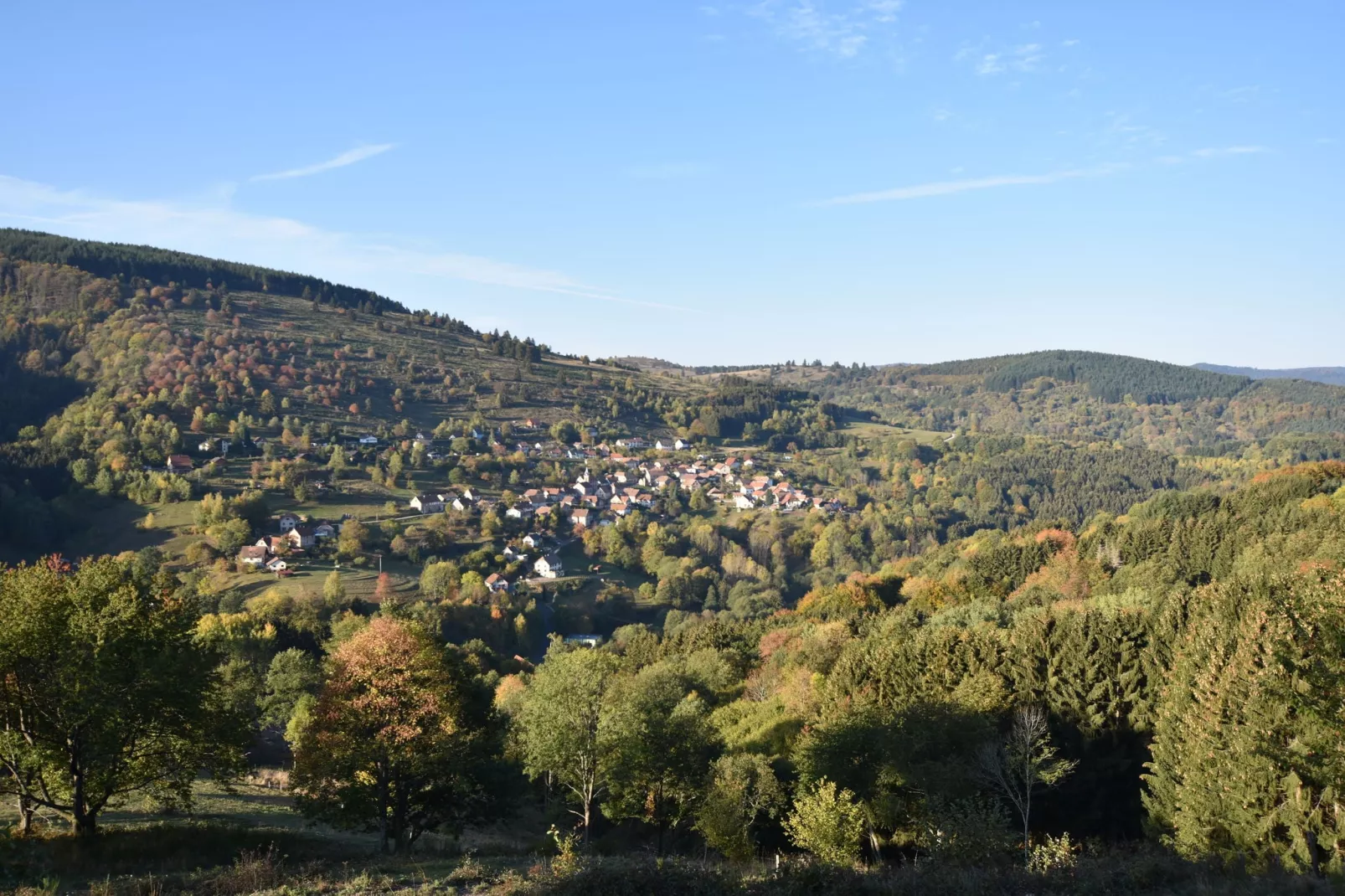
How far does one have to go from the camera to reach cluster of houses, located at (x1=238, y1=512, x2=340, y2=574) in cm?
8031

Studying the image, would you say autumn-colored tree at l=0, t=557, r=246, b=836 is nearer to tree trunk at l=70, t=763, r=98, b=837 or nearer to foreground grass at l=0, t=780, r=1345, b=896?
tree trunk at l=70, t=763, r=98, b=837

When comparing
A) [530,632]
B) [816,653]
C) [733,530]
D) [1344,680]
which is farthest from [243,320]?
[1344,680]

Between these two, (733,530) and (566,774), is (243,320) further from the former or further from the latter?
(566,774)

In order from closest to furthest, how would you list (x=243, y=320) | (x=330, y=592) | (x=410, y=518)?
1. (x=330, y=592)
2. (x=410, y=518)
3. (x=243, y=320)

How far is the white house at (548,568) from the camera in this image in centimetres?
9625

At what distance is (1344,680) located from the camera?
12539mm

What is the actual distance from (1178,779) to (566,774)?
1616cm

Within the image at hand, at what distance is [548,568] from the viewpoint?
97000 millimetres

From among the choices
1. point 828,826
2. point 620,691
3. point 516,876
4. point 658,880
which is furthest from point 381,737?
point 620,691

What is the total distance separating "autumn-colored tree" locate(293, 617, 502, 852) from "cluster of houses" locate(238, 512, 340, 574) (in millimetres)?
65446

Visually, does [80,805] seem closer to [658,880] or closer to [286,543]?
[658,880]

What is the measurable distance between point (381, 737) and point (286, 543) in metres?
73.5

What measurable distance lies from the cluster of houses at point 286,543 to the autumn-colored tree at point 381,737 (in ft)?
215

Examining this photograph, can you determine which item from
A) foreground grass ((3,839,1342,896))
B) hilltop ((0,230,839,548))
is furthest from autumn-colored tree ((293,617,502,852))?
hilltop ((0,230,839,548))
